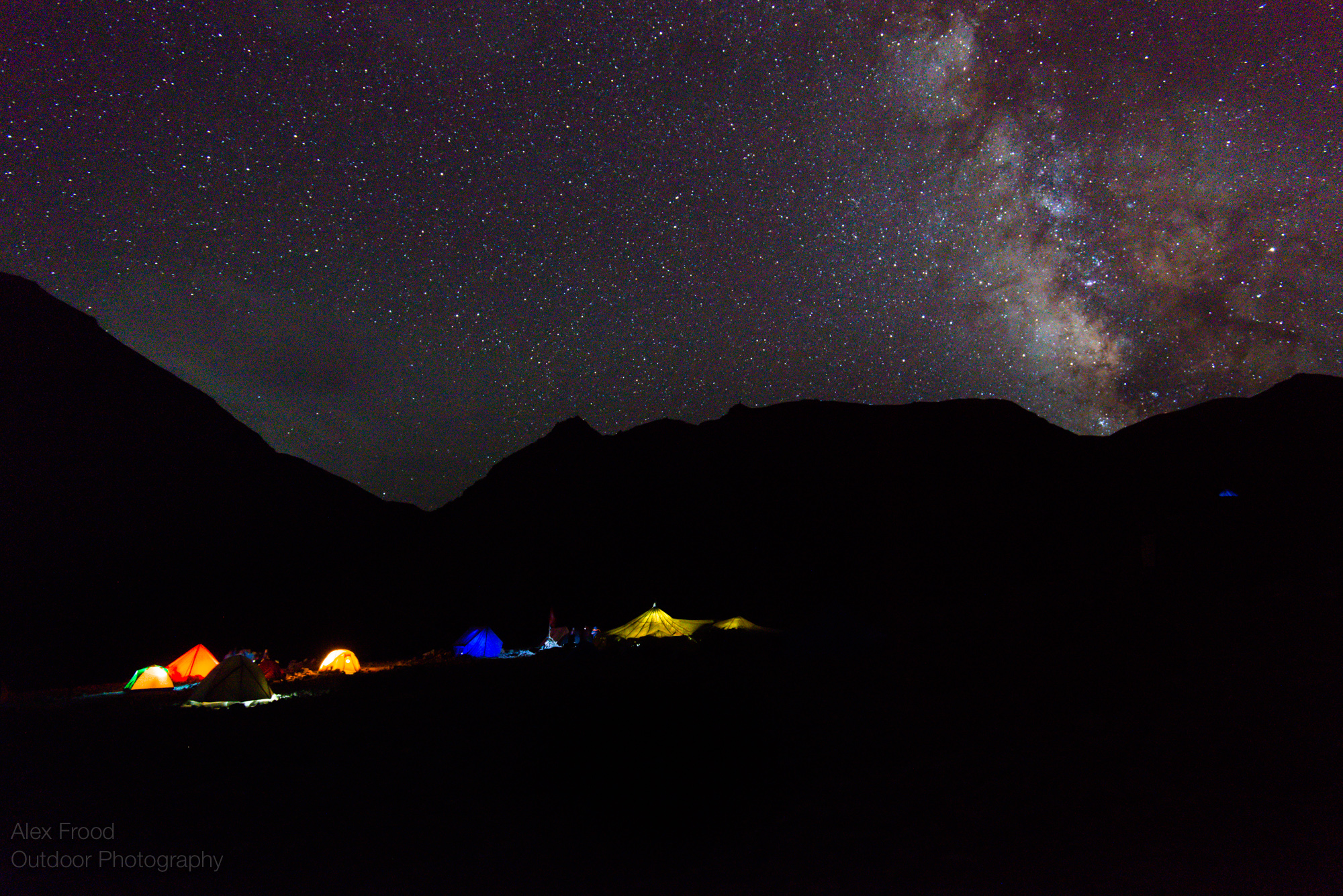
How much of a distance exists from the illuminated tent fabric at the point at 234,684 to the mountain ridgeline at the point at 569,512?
19.8 metres

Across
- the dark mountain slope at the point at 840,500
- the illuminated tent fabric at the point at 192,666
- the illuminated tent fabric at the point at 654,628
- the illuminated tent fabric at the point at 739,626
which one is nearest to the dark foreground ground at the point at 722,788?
the illuminated tent fabric at the point at 192,666

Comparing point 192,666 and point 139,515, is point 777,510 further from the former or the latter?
point 139,515

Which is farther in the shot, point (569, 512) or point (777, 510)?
point (569, 512)

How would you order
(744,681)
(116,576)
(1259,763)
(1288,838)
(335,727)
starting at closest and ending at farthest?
(1288,838) < (1259,763) < (335,727) < (744,681) < (116,576)

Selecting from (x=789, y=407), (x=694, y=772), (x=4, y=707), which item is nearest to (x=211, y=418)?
(x=789, y=407)

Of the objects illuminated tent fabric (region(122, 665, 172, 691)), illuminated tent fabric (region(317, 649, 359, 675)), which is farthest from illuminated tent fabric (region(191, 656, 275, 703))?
illuminated tent fabric (region(317, 649, 359, 675))

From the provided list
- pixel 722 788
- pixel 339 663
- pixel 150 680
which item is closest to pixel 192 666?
pixel 150 680

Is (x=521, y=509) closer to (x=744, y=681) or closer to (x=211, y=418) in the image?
(x=211, y=418)

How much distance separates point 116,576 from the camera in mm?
58344

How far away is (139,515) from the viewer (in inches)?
2645

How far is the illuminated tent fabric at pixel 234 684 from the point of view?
13773 millimetres

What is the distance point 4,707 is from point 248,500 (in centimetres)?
7339

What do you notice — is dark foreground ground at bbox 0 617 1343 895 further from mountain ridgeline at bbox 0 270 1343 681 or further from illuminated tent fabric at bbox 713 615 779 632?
mountain ridgeline at bbox 0 270 1343 681

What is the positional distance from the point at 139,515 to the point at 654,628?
234ft
